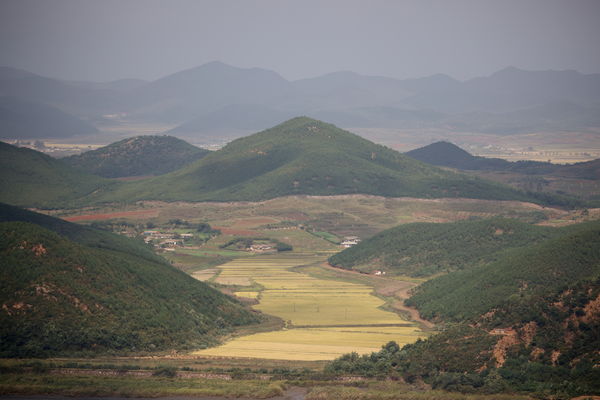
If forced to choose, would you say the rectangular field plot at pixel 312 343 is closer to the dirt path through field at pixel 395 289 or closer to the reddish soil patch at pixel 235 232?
the dirt path through field at pixel 395 289

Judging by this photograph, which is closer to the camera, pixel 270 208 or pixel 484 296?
pixel 484 296

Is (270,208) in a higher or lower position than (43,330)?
higher

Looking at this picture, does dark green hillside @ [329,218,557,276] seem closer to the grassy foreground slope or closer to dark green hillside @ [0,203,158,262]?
dark green hillside @ [0,203,158,262]

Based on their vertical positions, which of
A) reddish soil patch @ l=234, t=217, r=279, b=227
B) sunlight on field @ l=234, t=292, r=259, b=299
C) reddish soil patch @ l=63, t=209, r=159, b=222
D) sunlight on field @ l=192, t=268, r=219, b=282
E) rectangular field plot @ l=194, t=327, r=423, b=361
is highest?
reddish soil patch @ l=63, t=209, r=159, b=222

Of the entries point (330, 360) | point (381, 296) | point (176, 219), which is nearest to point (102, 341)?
point (330, 360)

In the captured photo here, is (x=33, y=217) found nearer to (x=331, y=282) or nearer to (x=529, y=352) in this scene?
(x=331, y=282)

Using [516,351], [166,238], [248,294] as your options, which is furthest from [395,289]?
[166,238]

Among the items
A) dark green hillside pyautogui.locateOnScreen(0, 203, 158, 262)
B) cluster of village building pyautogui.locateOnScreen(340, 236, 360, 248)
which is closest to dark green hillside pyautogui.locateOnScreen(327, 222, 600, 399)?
dark green hillside pyautogui.locateOnScreen(0, 203, 158, 262)
